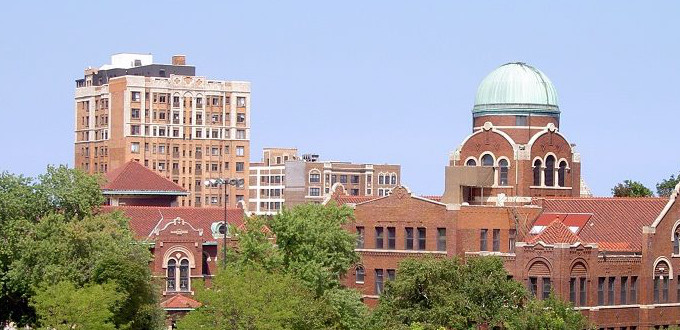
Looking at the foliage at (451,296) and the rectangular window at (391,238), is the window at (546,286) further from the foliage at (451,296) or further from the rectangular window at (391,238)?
the rectangular window at (391,238)

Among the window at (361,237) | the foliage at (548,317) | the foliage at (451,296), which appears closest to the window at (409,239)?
the window at (361,237)

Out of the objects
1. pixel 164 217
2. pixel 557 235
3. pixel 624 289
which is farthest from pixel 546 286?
pixel 164 217

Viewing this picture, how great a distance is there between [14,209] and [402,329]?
81.2 ft

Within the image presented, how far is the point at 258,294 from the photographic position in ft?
274

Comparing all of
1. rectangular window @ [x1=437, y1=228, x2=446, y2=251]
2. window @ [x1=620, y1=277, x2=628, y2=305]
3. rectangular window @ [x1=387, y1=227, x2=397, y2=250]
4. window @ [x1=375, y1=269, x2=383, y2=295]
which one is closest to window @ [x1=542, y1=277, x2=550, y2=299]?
window @ [x1=620, y1=277, x2=628, y2=305]

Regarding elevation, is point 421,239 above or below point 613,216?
below

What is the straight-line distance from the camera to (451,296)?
304 ft

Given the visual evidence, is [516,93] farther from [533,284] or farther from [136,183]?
[136,183]

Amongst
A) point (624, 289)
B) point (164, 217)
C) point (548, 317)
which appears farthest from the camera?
point (164, 217)

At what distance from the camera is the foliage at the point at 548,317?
8912 cm

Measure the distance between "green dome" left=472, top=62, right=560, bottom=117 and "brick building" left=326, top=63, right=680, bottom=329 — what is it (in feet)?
0.28

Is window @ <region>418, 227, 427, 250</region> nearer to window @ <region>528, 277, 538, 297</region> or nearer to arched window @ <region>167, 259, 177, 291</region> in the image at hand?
window @ <region>528, 277, 538, 297</region>

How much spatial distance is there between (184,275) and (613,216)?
32.6 meters

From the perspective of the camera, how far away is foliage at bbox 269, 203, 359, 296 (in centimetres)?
9331
